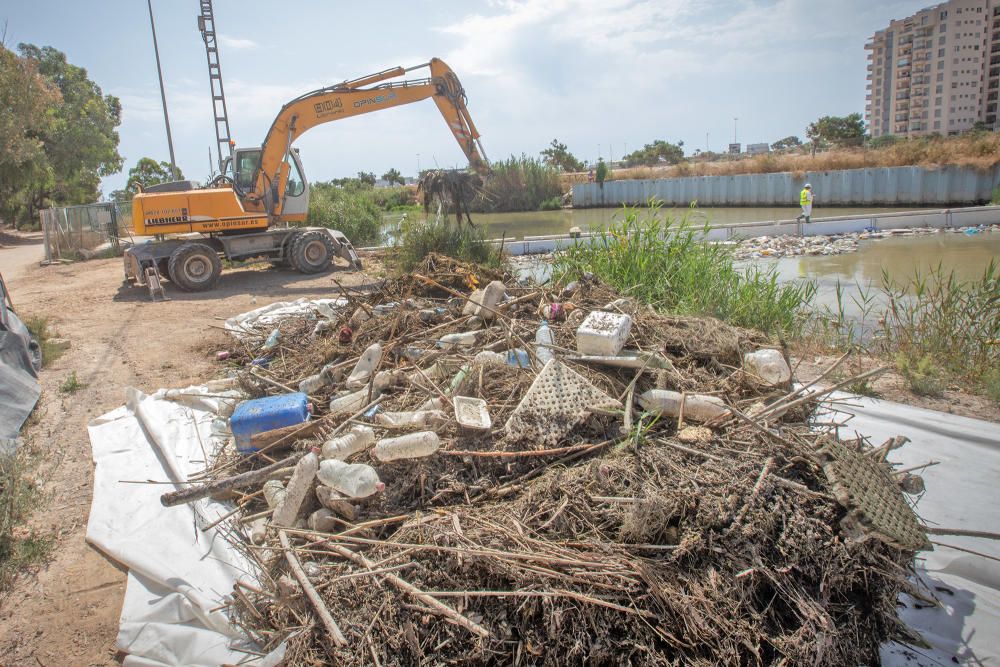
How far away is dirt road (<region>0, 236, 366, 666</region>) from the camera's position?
2.87m

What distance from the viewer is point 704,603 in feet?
8.00

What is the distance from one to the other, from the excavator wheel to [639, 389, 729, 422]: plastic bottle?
9.88 m

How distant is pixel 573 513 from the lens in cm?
282

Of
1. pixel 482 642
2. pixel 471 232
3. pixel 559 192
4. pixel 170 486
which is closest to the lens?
pixel 482 642

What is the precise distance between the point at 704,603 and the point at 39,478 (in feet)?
14.3

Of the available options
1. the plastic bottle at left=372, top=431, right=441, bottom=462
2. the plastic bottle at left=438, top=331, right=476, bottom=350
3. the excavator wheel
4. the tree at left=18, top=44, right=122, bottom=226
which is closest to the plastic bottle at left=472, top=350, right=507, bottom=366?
the plastic bottle at left=438, top=331, right=476, bottom=350

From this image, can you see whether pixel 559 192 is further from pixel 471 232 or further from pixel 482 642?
pixel 482 642

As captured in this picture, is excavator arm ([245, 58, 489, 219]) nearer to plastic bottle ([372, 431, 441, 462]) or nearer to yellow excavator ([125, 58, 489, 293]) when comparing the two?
yellow excavator ([125, 58, 489, 293])

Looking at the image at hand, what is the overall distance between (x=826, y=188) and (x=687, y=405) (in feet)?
101

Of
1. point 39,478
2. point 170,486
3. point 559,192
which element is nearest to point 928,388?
point 170,486

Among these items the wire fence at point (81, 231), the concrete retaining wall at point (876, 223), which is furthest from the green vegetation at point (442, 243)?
the concrete retaining wall at point (876, 223)

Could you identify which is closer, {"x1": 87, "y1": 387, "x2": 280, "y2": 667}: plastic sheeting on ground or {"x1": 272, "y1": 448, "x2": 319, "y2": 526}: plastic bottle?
{"x1": 87, "y1": 387, "x2": 280, "y2": 667}: plastic sheeting on ground

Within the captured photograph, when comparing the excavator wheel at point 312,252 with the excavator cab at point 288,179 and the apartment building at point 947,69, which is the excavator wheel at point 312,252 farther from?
the apartment building at point 947,69

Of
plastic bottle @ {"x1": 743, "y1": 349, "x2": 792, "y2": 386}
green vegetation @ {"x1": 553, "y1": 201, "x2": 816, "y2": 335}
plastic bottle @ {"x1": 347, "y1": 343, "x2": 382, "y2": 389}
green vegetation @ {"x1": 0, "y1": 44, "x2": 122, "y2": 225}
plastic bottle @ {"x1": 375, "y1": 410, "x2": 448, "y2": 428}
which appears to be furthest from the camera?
green vegetation @ {"x1": 0, "y1": 44, "x2": 122, "y2": 225}
